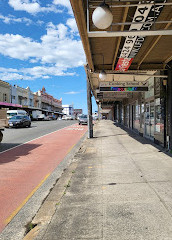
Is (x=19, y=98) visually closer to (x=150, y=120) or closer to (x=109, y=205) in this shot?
(x=150, y=120)

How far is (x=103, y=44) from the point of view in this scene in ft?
23.5

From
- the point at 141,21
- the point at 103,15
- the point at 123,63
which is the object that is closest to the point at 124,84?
the point at 123,63

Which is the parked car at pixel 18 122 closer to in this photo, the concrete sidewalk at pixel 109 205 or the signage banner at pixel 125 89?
the signage banner at pixel 125 89

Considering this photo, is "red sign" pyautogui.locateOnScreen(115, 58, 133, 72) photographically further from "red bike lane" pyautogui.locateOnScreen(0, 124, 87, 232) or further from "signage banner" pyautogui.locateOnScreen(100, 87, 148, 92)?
"red bike lane" pyautogui.locateOnScreen(0, 124, 87, 232)

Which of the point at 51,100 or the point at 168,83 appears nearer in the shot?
the point at 168,83

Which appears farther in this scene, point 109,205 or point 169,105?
point 169,105

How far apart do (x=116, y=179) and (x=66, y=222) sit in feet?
8.00

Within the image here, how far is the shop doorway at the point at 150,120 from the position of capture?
1261cm

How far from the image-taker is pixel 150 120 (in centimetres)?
1316

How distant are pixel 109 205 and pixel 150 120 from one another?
996 cm

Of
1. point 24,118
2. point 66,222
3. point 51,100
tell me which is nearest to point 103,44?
point 66,222

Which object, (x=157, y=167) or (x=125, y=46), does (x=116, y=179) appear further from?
(x=125, y=46)

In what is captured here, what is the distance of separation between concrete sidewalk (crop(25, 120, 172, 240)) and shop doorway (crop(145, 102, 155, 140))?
602 centimetres

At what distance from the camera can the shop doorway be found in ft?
41.4
